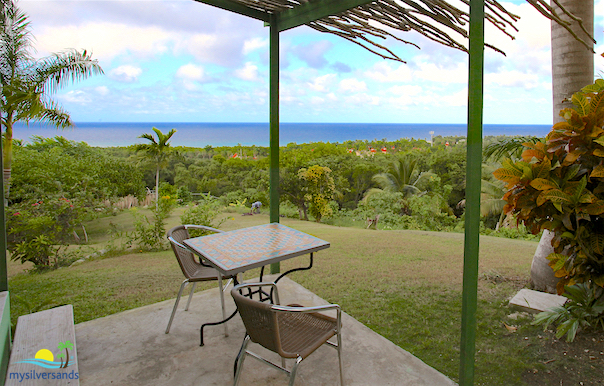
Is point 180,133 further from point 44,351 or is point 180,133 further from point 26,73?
point 44,351

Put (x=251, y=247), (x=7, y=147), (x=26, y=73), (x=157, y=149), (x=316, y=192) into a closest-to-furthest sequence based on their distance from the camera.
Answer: (x=251, y=247) < (x=26, y=73) < (x=7, y=147) < (x=157, y=149) < (x=316, y=192)

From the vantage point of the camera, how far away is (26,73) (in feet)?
17.2

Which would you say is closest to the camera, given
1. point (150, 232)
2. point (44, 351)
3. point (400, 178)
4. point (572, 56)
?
point (44, 351)

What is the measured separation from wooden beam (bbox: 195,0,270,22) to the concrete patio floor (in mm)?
2447

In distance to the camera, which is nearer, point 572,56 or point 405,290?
point 572,56

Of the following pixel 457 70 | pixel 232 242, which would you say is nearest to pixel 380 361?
pixel 232 242

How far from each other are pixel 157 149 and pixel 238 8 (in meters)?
→ 5.22

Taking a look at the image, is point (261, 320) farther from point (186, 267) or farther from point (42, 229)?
point (42, 229)

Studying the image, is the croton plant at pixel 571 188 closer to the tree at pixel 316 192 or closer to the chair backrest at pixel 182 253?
the chair backrest at pixel 182 253

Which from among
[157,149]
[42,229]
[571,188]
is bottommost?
[42,229]

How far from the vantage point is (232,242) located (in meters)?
2.74

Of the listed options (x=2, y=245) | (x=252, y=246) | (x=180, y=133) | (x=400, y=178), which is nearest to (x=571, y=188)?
(x=252, y=246)

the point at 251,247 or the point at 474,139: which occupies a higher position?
the point at 474,139

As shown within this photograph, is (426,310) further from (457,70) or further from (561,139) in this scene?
(457,70)
